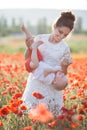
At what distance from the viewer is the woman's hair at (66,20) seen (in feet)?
9.75

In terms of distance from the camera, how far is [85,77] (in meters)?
3.79

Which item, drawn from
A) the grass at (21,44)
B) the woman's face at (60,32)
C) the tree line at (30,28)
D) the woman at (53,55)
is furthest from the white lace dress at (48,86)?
the tree line at (30,28)

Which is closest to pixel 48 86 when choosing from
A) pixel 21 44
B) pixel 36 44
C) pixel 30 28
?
pixel 36 44

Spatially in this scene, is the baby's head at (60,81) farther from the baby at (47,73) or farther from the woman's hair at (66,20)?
the woman's hair at (66,20)

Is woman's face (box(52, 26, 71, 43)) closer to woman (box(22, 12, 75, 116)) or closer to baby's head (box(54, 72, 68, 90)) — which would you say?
woman (box(22, 12, 75, 116))

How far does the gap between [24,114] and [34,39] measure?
55 cm

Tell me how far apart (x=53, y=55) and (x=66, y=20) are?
9.4 inches

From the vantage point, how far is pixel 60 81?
2891 mm

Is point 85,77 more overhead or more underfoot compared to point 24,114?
more underfoot

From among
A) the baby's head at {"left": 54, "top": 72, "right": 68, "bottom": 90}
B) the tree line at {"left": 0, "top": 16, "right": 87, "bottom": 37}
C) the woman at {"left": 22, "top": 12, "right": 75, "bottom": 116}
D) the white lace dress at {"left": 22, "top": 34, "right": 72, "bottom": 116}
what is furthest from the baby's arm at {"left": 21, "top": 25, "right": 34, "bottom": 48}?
the tree line at {"left": 0, "top": 16, "right": 87, "bottom": 37}
